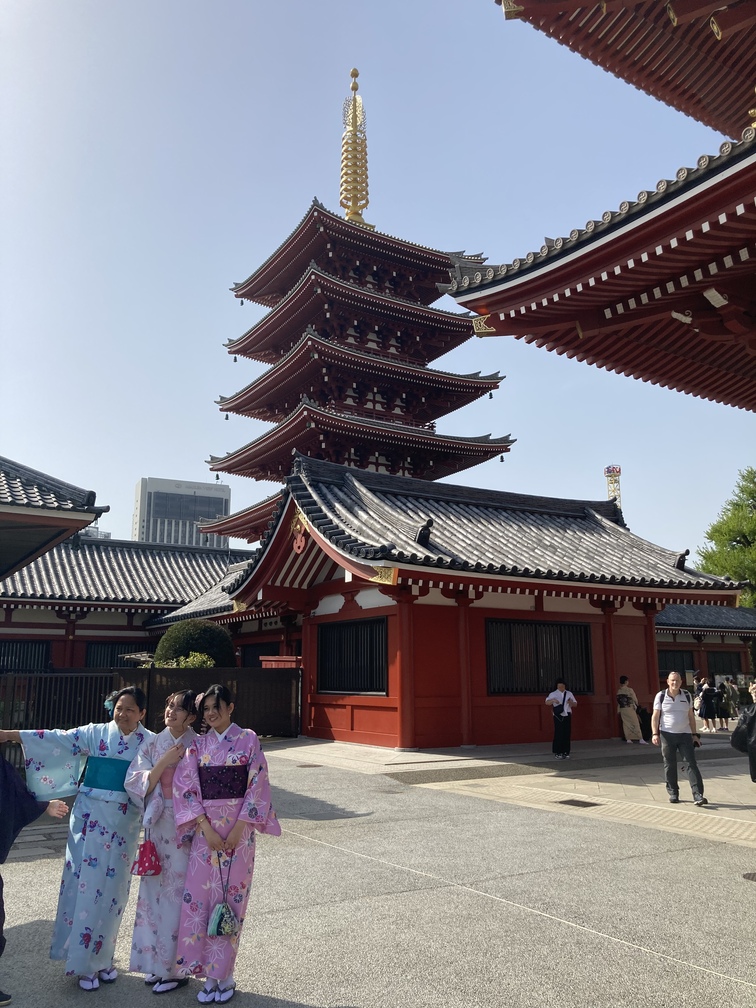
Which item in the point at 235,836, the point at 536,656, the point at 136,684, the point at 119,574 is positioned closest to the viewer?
the point at 235,836

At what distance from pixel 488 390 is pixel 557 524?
959 centimetres

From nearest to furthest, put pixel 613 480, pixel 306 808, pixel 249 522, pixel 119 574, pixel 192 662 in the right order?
pixel 306 808, pixel 192 662, pixel 249 522, pixel 119 574, pixel 613 480

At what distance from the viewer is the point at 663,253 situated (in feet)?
23.8

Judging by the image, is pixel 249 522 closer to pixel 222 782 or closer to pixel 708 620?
pixel 708 620

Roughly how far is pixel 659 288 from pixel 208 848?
6.73 m

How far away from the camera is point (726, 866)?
20.1ft

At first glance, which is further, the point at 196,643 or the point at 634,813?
the point at 196,643

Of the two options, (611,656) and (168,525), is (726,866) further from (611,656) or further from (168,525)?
(168,525)

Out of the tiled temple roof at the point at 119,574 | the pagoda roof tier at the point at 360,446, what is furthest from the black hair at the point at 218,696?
the tiled temple roof at the point at 119,574

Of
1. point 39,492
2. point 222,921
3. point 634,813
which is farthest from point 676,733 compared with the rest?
point 39,492

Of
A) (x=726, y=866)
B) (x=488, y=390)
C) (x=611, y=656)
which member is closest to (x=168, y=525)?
(x=488, y=390)

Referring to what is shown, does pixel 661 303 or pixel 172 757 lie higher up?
pixel 661 303

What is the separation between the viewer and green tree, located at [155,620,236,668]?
17.5 metres

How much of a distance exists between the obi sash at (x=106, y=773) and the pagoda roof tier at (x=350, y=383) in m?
20.0
